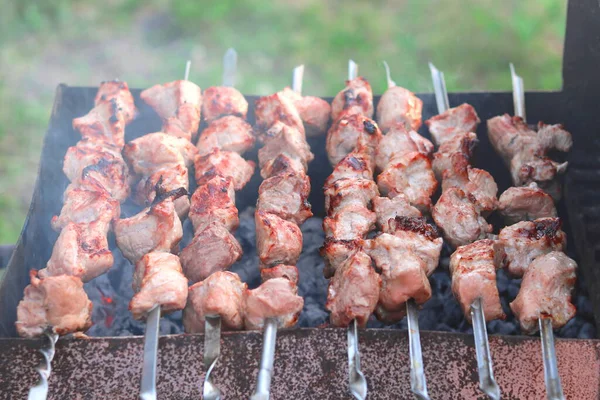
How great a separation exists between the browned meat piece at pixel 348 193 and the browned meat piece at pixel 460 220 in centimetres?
27

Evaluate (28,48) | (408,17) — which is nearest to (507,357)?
(408,17)

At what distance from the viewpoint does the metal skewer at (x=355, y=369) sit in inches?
67.2

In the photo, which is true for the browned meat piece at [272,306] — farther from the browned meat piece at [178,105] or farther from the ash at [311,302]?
the browned meat piece at [178,105]

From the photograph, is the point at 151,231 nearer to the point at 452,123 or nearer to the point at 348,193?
the point at 348,193

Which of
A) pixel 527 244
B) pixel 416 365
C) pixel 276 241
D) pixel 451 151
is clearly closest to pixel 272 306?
pixel 276 241

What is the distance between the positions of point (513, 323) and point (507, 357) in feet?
1.33

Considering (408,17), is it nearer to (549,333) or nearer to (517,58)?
(517,58)

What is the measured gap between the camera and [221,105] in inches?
124

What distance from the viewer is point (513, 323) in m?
2.30

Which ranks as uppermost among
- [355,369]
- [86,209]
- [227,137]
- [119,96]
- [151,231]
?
[119,96]

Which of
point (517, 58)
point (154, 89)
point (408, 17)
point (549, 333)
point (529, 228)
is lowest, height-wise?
point (549, 333)

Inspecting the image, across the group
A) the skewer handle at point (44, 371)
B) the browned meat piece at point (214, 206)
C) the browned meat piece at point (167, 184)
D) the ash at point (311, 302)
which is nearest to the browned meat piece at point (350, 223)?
the ash at point (311, 302)

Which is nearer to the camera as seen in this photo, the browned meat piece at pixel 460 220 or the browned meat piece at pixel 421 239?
the browned meat piece at pixel 421 239

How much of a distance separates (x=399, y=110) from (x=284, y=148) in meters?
0.62
